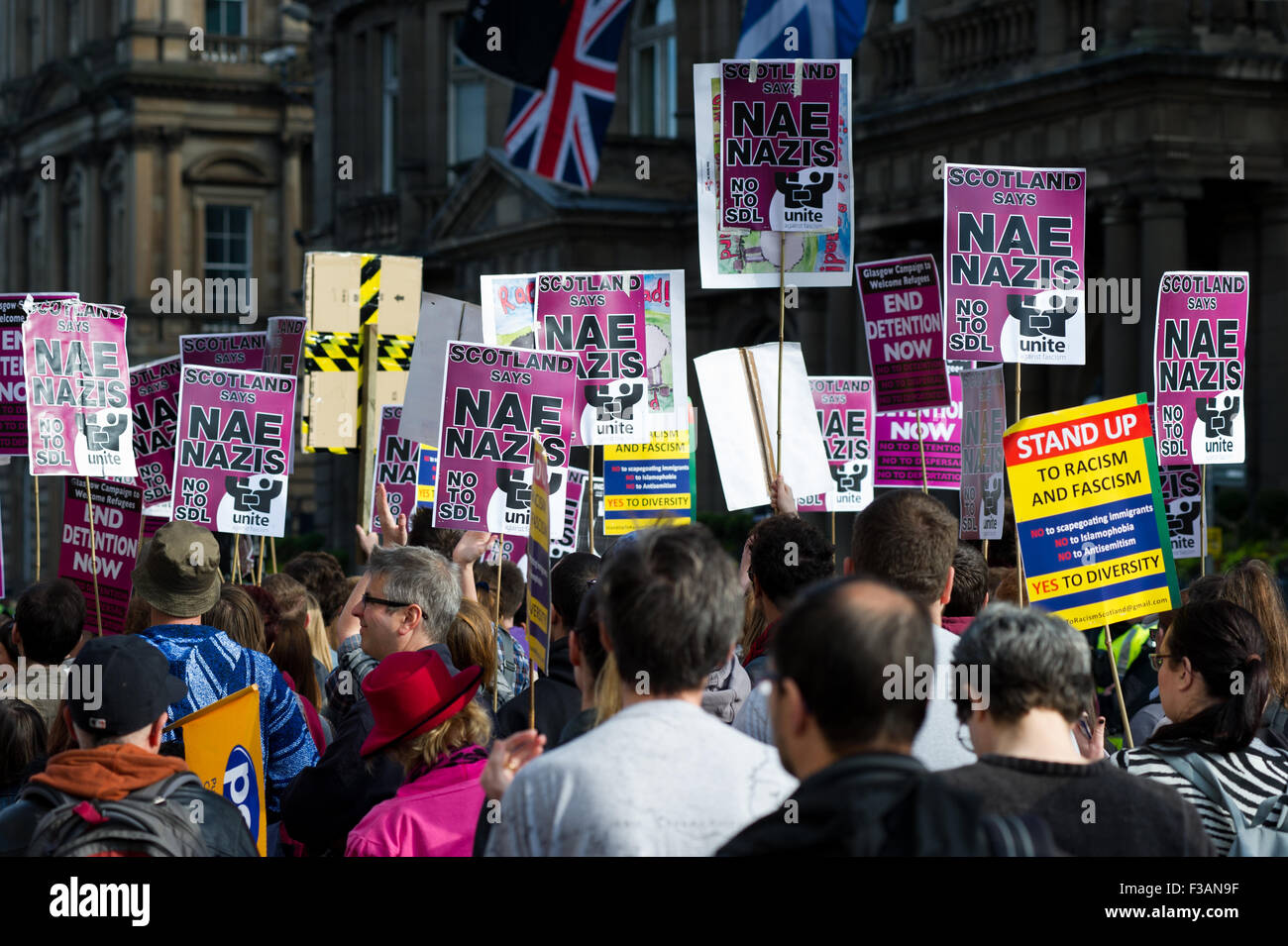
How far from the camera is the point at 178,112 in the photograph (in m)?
51.0

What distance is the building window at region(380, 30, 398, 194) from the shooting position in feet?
113

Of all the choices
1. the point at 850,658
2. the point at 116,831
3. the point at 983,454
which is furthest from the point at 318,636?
the point at 850,658

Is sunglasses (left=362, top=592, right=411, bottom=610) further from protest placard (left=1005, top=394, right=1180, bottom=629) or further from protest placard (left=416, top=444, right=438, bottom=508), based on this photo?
protest placard (left=416, top=444, right=438, bottom=508)

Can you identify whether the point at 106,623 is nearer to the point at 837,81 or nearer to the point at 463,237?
the point at 837,81

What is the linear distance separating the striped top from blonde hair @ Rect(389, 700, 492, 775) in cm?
163

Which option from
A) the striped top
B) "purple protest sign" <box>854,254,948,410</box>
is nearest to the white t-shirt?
the striped top

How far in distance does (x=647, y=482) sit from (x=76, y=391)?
3.06 meters

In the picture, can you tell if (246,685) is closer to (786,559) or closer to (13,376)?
(786,559)

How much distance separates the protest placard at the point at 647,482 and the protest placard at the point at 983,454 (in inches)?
62.7

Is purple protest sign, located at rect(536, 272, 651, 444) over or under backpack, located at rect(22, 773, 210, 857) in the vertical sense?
over

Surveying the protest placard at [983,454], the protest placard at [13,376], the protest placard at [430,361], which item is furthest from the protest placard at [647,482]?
the protest placard at [13,376]

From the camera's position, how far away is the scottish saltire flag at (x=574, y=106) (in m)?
19.5
